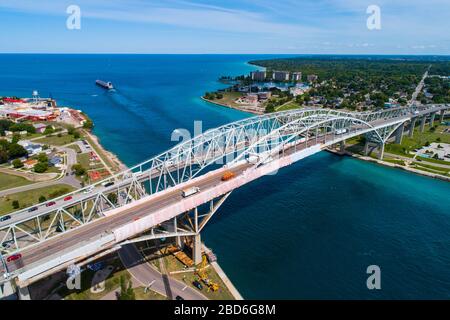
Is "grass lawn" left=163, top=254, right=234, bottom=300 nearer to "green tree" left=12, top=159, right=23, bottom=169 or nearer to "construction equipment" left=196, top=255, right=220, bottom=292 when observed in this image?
"construction equipment" left=196, top=255, right=220, bottom=292

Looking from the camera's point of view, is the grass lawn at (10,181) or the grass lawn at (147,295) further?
the grass lawn at (10,181)

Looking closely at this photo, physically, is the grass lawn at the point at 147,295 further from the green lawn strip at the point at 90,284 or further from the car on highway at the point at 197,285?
the car on highway at the point at 197,285

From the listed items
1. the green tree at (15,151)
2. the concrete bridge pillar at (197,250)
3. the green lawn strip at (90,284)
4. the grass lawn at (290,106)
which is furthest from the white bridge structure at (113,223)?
the grass lawn at (290,106)

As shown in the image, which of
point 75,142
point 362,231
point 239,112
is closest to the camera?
point 362,231

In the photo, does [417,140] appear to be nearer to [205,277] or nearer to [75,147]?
[205,277]

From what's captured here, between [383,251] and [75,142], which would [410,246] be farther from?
[75,142]

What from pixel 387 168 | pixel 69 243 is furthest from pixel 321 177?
pixel 69 243
